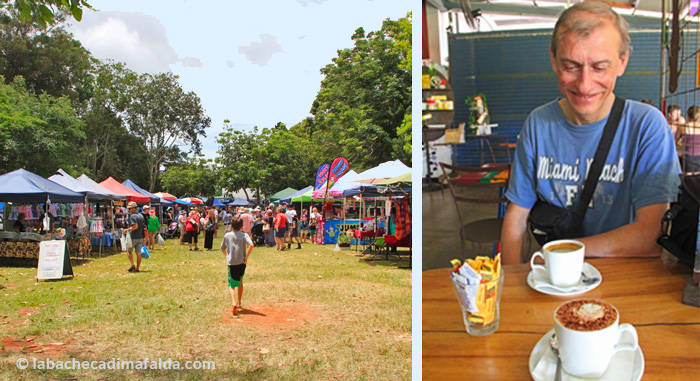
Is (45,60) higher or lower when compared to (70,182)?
higher

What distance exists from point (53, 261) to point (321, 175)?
1913mm

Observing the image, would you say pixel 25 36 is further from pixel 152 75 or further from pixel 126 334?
pixel 126 334

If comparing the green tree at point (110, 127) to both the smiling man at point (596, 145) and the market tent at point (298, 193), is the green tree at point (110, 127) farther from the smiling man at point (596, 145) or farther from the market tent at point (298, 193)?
the smiling man at point (596, 145)

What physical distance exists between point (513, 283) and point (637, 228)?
415 mm

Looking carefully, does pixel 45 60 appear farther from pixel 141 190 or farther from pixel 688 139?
pixel 688 139

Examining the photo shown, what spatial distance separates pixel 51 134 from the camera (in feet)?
9.52

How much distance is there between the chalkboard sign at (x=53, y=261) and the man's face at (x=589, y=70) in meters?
3.14

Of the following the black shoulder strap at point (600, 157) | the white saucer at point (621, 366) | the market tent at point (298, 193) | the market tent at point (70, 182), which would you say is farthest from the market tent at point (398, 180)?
the white saucer at point (621, 366)

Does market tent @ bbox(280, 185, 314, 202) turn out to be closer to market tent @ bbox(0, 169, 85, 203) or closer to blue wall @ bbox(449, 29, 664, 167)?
market tent @ bbox(0, 169, 85, 203)

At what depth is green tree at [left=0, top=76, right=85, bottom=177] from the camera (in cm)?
286

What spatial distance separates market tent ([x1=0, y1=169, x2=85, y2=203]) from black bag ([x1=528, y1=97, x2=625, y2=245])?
2.92 metres

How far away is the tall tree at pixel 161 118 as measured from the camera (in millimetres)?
2896

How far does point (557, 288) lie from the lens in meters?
1.00

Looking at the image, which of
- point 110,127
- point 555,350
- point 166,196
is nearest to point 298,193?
point 166,196
